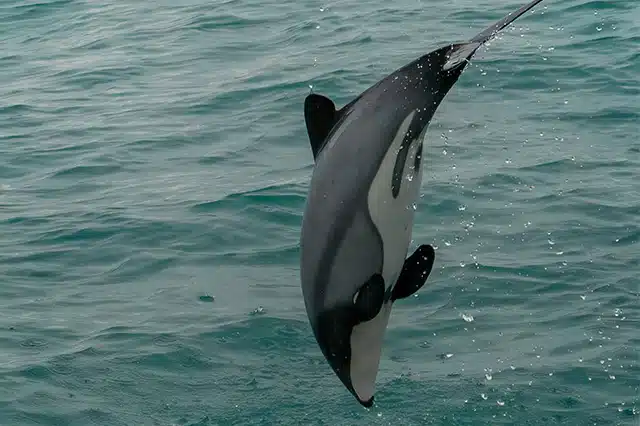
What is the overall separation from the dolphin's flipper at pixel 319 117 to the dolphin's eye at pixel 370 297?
0.50 m

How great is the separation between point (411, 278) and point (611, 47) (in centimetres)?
Answer: 1156

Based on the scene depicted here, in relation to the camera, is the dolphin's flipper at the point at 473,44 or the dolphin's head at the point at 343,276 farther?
the dolphin's head at the point at 343,276

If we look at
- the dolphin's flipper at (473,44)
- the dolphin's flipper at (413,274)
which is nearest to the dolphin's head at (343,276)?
the dolphin's flipper at (413,274)

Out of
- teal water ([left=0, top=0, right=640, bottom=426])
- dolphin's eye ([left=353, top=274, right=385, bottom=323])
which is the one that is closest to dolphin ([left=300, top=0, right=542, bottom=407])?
dolphin's eye ([left=353, top=274, right=385, bottom=323])

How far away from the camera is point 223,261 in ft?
31.0

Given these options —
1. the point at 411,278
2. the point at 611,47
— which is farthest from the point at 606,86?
the point at 411,278

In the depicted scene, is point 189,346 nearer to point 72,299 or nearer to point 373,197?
point 72,299

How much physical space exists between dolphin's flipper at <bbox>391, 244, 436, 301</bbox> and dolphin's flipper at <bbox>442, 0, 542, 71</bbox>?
0.69m

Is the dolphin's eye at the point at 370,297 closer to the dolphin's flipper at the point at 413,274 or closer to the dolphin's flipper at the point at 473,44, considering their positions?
the dolphin's flipper at the point at 413,274

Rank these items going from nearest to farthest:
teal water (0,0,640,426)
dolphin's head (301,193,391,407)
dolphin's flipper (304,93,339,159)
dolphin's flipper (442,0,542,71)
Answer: dolphin's flipper (442,0,542,71), dolphin's head (301,193,391,407), dolphin's flipper (304,93,339,159), teal water (0,0,640,426)

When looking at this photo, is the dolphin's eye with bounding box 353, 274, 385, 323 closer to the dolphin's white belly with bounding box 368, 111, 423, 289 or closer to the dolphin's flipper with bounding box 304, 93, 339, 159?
the dolphin's white belly with bounding box 368, 111, 423, 289

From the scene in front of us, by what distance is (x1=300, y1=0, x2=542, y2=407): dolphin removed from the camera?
4.05 metres

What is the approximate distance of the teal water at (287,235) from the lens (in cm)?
736

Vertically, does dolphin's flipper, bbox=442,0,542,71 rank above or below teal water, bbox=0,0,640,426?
above
